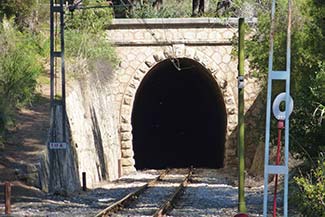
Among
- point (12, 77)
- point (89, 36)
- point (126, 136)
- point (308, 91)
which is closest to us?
point (308, 91)

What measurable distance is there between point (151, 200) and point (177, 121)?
103 feet

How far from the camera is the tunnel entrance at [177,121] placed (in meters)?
47.1

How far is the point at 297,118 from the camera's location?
69.1 feet

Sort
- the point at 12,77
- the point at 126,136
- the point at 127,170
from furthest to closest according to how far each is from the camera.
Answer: the point at 126,136 → the point at 127,170 → the point at 12,77

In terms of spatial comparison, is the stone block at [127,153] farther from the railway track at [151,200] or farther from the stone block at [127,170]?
the railway track at [151,200]

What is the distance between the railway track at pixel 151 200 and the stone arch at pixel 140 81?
12.2 ft

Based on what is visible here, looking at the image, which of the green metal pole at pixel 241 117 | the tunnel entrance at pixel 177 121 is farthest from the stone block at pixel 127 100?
the green metal pole at pixel 241 117

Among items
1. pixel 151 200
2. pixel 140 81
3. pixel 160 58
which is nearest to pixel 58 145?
pixel 151 200

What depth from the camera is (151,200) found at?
80.7 ft

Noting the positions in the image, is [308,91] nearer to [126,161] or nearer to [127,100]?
[126,161]

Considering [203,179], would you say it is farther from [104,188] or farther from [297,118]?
[297,118]

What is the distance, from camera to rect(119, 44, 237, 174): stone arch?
39000 mm

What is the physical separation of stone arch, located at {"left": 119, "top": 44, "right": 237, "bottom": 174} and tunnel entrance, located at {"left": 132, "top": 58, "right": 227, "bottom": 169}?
3615 mm

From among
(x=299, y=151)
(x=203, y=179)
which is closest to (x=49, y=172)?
(x=299, y=151)
